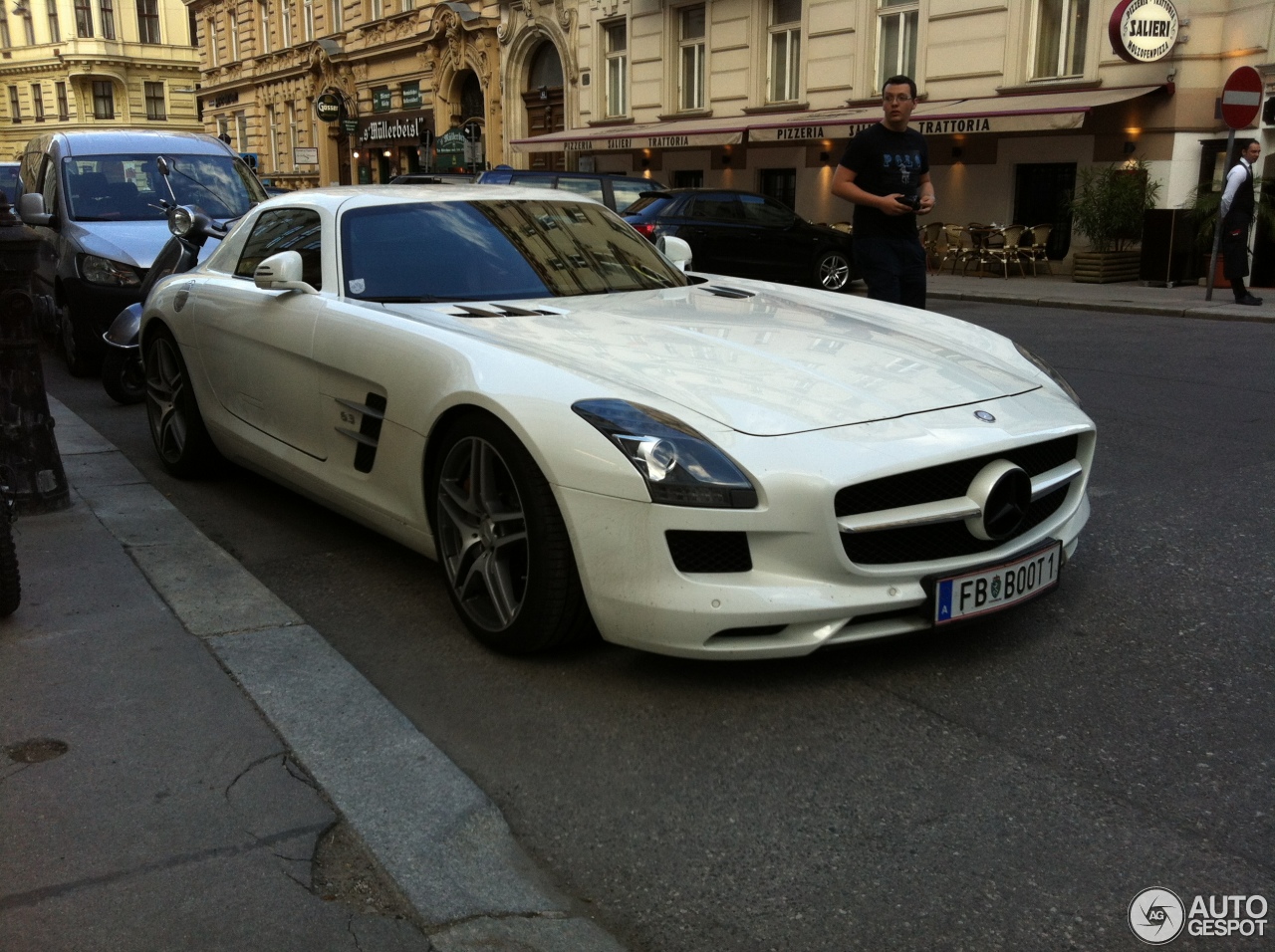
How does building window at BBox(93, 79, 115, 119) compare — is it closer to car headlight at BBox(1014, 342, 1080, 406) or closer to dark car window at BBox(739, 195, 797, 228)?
dark car window at BBox(739, 195, 797, 228)

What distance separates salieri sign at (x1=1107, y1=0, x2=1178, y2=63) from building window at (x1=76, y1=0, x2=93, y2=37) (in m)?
61.2

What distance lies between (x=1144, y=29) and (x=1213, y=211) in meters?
2.89

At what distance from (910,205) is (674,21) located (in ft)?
71.6

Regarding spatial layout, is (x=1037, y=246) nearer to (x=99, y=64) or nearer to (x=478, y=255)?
(x=478, y=255)

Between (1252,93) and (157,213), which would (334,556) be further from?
(1252,93)

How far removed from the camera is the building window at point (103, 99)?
66.8 metres

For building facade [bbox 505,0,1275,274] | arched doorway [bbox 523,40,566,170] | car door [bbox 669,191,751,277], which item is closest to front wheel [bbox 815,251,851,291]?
car door [bbox 669,191,751,277]

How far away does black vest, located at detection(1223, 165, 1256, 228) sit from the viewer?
14594mm

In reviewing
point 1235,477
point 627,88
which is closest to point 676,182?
point 627,88

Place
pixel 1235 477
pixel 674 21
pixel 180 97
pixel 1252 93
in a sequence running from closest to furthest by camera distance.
→ 1. pixel 1235 477
2. pixel 1252 93
3. pixel 674 21
4. pixel 180 97

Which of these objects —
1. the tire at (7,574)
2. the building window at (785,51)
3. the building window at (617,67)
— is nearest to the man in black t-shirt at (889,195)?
the tire at (7,574)

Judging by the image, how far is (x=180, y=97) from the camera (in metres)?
68.2

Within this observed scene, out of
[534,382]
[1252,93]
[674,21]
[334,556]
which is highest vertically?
[674,21]

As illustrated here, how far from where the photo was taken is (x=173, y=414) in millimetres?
6090
